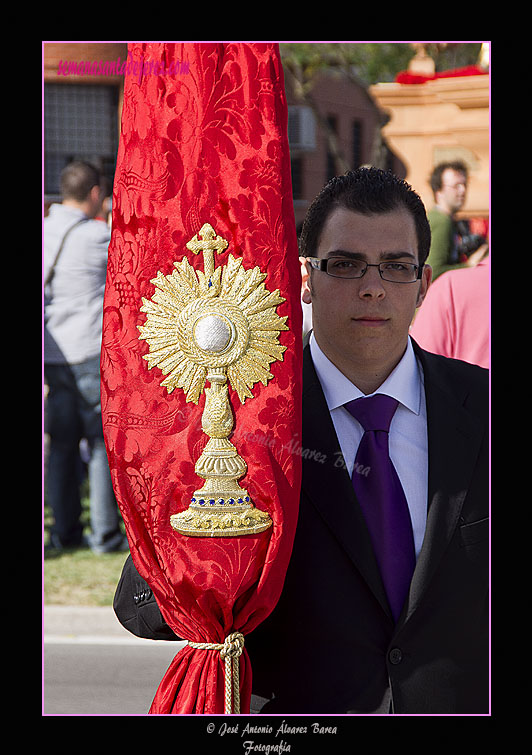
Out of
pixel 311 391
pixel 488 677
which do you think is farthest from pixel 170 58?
pixel 488 677

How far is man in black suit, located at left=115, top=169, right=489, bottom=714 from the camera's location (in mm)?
1522

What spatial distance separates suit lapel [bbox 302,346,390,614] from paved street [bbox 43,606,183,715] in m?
2.57

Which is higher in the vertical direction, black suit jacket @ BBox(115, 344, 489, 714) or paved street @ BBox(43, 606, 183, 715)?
black suit jacket @ BBox(115, 344, 489, 714)

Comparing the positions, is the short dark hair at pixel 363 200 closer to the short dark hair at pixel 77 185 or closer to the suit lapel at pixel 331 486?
the suit lapel at pixel 331 486

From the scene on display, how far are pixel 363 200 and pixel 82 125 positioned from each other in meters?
5.88

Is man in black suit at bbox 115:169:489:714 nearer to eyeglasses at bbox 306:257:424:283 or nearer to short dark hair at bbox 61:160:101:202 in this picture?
eyeglasses at bbox 306:257:424:283

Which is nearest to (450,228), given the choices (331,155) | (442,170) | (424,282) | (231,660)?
(442,170)

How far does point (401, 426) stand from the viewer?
168cm

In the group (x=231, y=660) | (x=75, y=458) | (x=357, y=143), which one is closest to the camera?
(x=231, y=660)

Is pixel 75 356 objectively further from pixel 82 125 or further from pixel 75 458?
pixel 82 125

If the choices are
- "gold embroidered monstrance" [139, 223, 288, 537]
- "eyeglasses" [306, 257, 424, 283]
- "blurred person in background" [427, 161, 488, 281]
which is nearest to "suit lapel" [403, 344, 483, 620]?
"eyeglasses" [306, 257, 424, 283]

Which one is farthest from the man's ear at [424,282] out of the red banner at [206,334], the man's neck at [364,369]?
the red banner at [206,334]

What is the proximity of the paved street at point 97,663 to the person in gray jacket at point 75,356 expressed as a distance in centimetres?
42

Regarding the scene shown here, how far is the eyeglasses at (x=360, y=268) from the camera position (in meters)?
1.58
